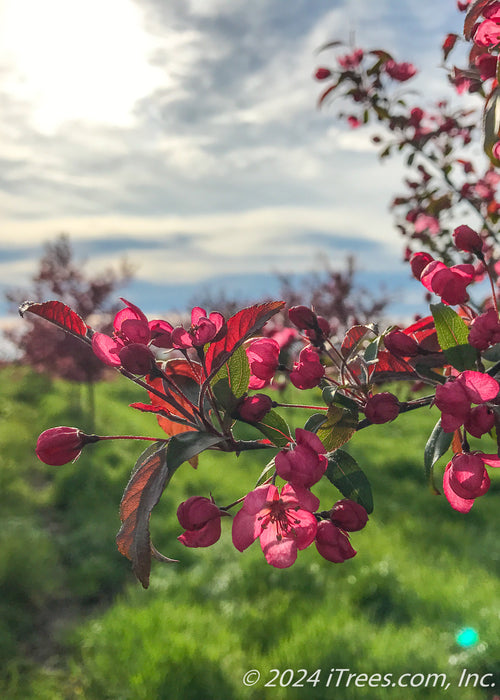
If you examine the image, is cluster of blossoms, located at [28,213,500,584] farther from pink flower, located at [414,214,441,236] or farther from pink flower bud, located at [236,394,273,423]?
→ pink flower, located at [414,214,441,236]

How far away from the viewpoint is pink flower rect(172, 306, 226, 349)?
2.76ft

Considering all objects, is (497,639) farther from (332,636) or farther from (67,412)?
(67,412)

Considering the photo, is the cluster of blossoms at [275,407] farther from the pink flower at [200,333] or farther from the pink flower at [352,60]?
the pink flower at [352,60]

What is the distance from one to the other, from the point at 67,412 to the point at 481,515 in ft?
23.2

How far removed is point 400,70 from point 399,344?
2461 mm

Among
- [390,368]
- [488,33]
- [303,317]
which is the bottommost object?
A: [390,368]

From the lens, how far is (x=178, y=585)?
474 centimetres

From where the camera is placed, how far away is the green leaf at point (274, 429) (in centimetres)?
88

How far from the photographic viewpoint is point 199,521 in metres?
0.87

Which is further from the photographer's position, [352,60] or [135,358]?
[352,60]

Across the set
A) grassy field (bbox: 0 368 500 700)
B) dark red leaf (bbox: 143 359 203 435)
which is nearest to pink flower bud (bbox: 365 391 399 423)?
dark red leaf (bbox: 143 359 203 435)

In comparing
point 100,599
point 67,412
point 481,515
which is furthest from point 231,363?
point 67,412

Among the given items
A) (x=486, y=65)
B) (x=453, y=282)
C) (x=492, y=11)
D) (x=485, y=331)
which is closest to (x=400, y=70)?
(x=486, y=65)

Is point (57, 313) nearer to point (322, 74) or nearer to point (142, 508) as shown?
point (142, 508)
